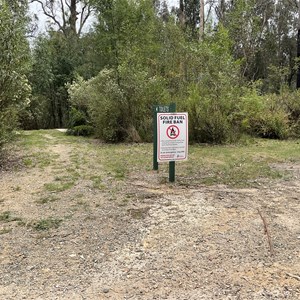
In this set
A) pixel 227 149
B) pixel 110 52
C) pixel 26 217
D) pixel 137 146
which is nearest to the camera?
pixel 26 217

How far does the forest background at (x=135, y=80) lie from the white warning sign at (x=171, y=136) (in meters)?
3.12

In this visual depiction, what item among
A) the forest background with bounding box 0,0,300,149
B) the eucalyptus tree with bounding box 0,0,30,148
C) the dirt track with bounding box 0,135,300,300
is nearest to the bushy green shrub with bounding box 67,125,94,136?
the forest background with bounding box 0,0,300,149

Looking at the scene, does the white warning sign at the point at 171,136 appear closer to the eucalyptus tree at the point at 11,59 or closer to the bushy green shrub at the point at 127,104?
the eucalyptus tree at the point at 11,59

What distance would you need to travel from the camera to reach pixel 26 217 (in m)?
3.96

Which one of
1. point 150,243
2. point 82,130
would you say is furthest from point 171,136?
point 82,130

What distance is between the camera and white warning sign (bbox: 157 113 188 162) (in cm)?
530

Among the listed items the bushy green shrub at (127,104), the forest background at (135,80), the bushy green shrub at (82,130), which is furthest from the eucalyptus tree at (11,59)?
the bushy green shrub at (82,130)

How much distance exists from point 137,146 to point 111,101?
4.94 ft

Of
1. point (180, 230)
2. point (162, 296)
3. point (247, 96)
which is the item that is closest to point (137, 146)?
point (247, 96)

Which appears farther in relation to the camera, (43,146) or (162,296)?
(43,146)

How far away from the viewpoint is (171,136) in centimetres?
534

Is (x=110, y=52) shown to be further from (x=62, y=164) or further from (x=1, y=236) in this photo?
(x=1, y=236)

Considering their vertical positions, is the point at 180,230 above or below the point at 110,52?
below

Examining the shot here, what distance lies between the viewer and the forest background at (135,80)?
728 centimetres
